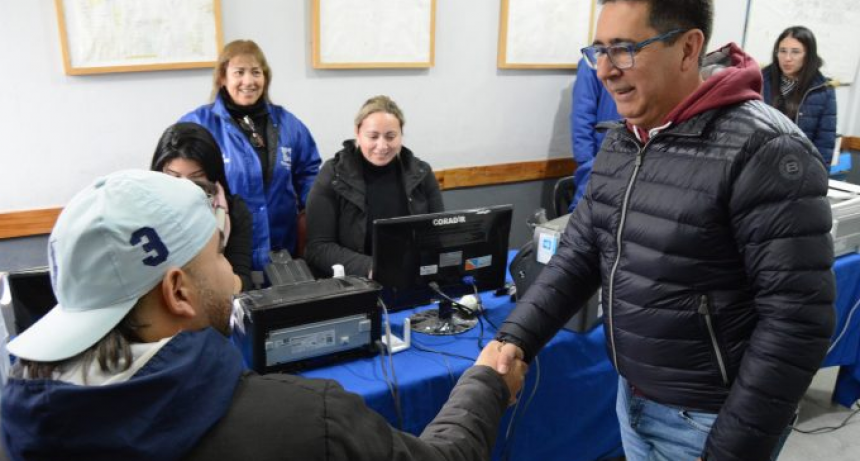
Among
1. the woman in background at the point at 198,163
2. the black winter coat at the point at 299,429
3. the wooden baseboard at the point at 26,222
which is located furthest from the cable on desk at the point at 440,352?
the wooden baseboard at the point at 26,222

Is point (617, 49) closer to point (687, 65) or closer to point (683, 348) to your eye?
point (687, 65)

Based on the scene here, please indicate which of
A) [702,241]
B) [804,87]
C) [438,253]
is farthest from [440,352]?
[804,87]

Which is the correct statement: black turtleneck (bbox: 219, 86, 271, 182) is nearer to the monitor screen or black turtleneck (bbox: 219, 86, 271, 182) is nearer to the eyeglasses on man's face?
the monitor screen

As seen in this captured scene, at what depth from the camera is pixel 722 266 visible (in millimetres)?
1191

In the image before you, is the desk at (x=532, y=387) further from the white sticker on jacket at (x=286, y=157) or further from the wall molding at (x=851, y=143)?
the wall molding at (x=851, y=143)

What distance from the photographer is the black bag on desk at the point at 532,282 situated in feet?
6.41

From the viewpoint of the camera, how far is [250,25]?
3053mm

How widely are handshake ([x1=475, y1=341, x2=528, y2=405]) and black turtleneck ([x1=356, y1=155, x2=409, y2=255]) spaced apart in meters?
1.15

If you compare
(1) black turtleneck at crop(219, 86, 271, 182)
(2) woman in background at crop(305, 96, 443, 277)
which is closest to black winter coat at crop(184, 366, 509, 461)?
(2) woman in background at crop(305, 96, 443, 277)

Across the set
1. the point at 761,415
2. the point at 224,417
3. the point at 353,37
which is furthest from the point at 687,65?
the point at 353,37

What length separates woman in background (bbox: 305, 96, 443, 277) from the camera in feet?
8.18

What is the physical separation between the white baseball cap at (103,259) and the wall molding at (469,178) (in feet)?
7.77

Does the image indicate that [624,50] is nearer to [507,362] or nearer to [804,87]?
[507,362]

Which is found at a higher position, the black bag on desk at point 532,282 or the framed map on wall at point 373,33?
the framed map on wall at point 373,33
